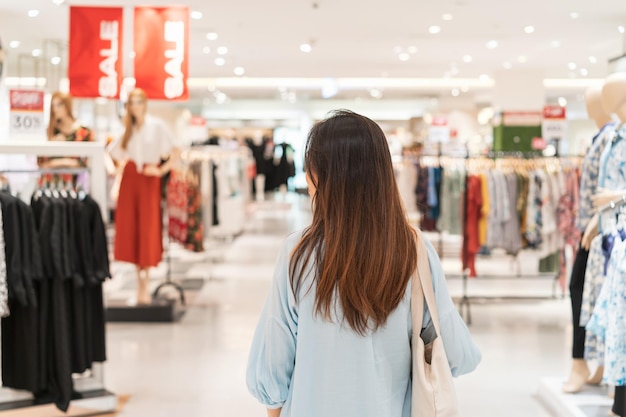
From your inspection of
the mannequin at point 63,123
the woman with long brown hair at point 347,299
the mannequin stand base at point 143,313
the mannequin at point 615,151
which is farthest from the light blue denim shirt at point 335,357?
the mannequin stand base at point 143,313

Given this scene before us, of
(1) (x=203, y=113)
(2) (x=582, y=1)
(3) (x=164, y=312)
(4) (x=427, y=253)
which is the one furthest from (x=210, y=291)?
(1) (x=203, y=113)

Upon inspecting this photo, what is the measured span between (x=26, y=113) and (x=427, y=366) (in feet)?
11.9

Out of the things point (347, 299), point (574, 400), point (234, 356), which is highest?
point (347, 299)

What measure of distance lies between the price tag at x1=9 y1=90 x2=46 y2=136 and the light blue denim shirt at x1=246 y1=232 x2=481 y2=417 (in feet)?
A: 10.9

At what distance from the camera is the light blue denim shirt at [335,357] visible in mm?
2062

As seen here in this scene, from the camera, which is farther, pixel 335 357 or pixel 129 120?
pixel 129 120

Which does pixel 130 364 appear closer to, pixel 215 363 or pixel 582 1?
pixel 215 363

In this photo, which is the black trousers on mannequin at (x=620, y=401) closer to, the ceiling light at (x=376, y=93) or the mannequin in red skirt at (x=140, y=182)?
the mannequin in red skirt at (x=140, y=182)

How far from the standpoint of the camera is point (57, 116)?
6055 millimetres

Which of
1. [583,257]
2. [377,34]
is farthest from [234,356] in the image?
[377,34]

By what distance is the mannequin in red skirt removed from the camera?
7.18 meters

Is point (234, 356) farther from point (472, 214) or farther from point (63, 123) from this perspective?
point (472, 214)

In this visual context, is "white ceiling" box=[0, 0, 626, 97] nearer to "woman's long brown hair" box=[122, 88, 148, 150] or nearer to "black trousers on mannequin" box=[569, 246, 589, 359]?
"woman's long brown hair" box=[122, 88, 148, 150]

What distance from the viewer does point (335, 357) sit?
6.77ft
